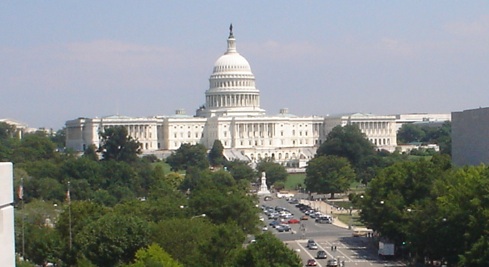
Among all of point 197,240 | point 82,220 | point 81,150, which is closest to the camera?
point 197,240

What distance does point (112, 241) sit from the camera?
136ft

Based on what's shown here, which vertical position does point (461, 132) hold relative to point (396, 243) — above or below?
above

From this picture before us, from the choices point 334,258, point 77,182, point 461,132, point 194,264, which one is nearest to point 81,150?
point 77,182

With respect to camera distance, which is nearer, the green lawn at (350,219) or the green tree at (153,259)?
the green tree at (153,259)

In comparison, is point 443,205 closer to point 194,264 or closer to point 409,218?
point 409,218

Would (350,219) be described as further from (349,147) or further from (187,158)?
(187,158)

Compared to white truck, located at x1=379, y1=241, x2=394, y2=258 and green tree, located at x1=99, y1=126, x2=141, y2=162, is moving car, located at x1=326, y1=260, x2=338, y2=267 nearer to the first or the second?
white truck, located at x1=379, y1=241, x2=394, y2=258

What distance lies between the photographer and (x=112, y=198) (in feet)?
265

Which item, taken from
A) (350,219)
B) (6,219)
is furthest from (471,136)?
(6,219)

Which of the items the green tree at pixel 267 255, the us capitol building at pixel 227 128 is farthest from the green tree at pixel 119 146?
the green tree at pixel 267 255

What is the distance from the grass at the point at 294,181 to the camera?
129m

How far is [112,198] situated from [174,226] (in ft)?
126

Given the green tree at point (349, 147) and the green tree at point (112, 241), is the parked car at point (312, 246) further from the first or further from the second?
the green tree at point (349, 147)

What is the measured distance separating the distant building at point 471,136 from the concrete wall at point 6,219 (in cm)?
5624
